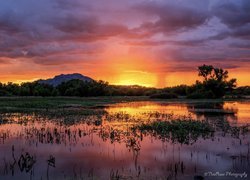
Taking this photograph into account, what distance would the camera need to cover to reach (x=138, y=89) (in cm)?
11994

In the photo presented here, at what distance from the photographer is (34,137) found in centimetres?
2114

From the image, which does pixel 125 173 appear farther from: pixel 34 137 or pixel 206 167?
pixel 34 137

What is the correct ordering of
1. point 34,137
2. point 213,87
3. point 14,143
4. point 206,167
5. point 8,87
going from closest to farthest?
point 206,167
point 14,143
point 34,137
point 213,87
point 8,87

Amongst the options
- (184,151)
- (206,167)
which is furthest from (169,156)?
(206,167)

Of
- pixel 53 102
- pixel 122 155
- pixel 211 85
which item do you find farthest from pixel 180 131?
pixel 211 85

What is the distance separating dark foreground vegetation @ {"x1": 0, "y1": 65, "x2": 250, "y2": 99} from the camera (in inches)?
3580

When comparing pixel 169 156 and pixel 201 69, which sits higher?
pixel 201 69

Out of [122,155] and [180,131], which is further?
[180,131]

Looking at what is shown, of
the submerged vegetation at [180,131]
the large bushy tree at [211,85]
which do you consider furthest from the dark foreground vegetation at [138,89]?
the submerged vegetation at [180,131]

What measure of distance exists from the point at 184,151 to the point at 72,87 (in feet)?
304

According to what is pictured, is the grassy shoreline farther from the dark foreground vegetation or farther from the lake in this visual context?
the lake

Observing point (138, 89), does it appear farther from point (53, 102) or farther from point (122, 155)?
point (122, 155)

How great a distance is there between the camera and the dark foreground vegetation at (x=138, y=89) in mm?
90938

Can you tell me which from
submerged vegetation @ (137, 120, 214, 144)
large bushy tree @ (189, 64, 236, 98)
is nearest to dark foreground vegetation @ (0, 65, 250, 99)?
large bushy tree @ (189, 64, 236, 98)
